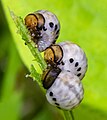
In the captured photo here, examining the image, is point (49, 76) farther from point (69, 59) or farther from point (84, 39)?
point (84, 39)

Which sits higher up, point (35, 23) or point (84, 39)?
point (35, 23)

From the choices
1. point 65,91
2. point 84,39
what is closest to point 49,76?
point 65,91

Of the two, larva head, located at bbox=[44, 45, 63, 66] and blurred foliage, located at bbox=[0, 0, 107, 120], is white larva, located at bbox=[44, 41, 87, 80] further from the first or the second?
blurred foliage, located at bbox=[0, 0, 107, 120]

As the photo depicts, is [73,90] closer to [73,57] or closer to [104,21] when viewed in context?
[73,57]

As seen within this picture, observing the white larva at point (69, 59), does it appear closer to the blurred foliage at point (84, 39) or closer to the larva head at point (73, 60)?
the larva head at point (73, 60)

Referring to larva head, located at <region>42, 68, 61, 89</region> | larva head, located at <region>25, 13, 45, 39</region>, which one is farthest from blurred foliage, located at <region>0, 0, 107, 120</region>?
larva head, located at <region>42, 68, 61, 89</region>
